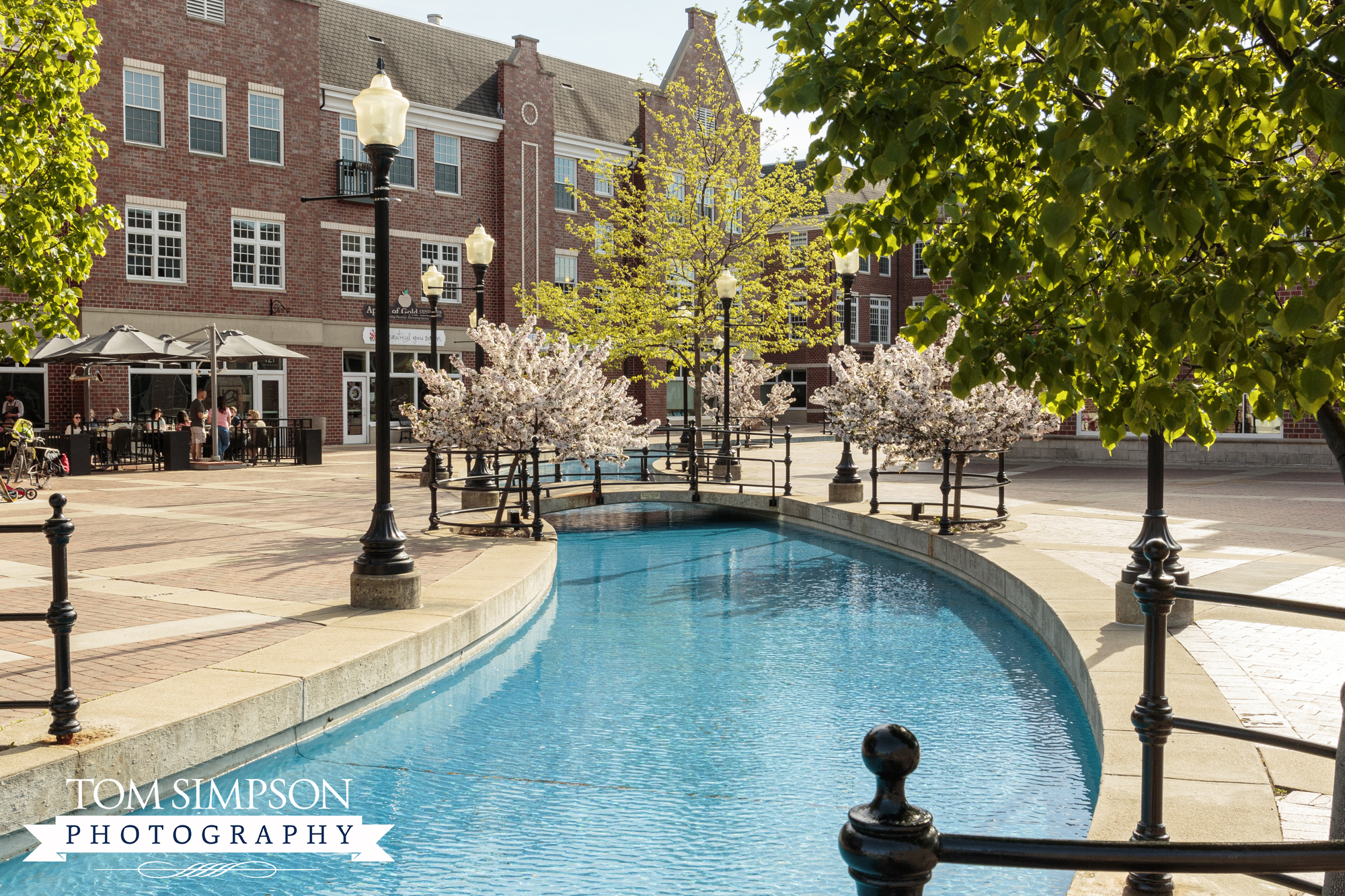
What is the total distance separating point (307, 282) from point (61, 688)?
30.2m

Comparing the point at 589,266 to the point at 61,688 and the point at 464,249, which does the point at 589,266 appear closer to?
the point at 464,249

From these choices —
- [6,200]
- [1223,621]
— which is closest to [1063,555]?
[1223,621]

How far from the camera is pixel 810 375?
183 feet

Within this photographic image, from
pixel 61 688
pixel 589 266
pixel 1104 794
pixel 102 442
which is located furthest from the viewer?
pixel 589 266

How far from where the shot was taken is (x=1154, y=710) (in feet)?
13.3

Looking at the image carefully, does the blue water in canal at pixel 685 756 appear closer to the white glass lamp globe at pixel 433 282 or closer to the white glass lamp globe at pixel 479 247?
the white glass lamp globe at pixel 479 247

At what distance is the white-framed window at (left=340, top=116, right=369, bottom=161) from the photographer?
117 feet

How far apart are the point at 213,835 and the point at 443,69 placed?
3784 centimetres

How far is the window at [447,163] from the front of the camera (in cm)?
3803

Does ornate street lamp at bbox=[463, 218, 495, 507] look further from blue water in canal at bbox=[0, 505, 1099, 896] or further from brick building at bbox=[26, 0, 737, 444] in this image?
brick building at bbox=[26, 0, 737, 444]

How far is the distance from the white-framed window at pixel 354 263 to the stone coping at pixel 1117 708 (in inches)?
Answer: 1036

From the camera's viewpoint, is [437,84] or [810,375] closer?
[437,84]

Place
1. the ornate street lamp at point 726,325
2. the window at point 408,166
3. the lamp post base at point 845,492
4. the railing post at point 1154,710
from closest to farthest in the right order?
the railing post at point 1154,710 < the lamp post base at point 845,492 < the ornate street lamp at point 726,325 < the window at point 408,166

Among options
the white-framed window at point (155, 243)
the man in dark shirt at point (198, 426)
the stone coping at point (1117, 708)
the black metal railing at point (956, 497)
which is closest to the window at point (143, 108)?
the white-framed window at point (155, 243)
